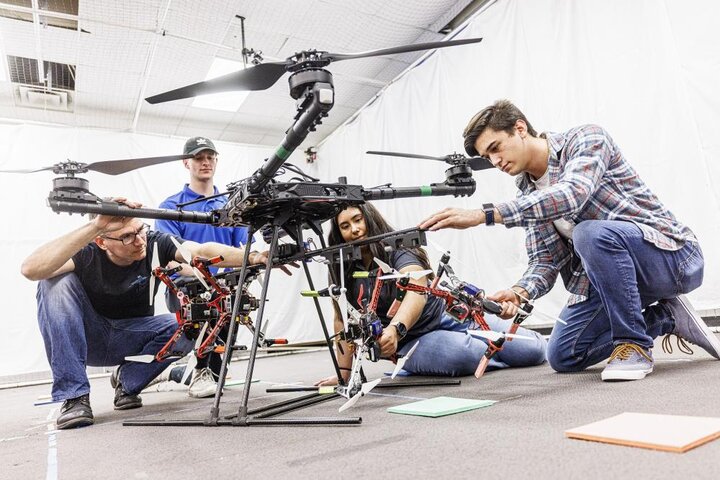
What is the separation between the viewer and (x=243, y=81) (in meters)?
1.08

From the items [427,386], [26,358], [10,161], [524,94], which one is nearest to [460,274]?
[524,94]

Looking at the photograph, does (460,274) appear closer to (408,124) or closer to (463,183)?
(408,124)

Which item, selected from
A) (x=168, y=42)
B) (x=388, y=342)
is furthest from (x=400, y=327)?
(x=168, y=42)

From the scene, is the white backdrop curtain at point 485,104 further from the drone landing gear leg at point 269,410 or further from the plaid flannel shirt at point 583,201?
the drone landing gear leg at point 269,410

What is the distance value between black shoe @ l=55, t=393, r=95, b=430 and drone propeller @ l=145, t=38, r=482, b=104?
118 centimetres

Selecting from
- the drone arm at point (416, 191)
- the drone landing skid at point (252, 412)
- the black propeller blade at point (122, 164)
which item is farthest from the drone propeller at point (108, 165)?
the drone arm at point (416, 191)

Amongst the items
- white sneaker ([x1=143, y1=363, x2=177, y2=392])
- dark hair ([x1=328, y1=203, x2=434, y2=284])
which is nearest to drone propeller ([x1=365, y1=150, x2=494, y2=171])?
dark hair ([x1=328, y1=203, x2=434, y2=284])

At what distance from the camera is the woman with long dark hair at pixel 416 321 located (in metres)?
1.90

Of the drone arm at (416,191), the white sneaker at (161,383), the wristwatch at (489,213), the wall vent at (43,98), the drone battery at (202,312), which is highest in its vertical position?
the wall vent at (43,98)

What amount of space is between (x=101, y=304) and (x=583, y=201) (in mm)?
1833

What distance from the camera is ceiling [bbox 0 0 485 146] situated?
143 inches

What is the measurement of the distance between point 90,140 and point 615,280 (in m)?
5.29

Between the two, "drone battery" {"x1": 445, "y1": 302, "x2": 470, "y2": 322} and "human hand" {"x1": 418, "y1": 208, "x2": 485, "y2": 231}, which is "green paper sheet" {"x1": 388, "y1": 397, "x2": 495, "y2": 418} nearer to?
"drone battery" {"x1": 445, "y1": 302, "x2": 470, "y2": 322}

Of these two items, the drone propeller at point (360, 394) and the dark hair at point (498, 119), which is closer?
the drone propeller at point (360, 394)
